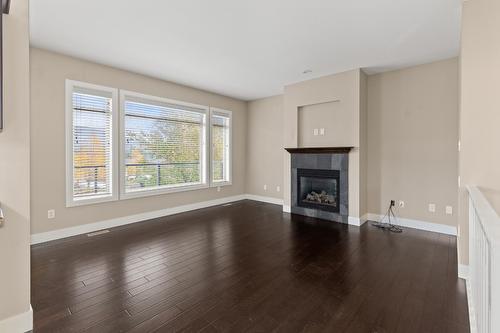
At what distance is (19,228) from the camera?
1.64m

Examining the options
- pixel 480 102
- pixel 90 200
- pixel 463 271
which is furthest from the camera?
pixel 90 200

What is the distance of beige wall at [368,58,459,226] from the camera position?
379 cm

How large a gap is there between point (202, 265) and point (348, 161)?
10.2 feet

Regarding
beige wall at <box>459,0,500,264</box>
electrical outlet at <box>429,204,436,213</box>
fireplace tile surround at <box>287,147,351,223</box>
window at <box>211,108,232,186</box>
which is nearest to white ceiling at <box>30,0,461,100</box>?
beige wall at <box>459,0,500,264</box>

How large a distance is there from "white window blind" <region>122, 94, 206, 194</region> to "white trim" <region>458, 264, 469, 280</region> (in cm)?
462

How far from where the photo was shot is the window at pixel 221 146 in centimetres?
601

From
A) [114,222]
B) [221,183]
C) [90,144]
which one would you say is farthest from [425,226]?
[90,144]

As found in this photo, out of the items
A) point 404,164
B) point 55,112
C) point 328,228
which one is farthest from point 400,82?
point 55,112

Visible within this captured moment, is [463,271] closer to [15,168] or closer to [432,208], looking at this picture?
[432,208]

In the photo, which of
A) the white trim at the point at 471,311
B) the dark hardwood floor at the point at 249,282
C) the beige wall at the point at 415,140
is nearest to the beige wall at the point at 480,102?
the white trim at the point at 471,311

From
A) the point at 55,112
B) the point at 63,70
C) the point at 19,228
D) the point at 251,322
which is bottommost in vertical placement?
the point at 251,322

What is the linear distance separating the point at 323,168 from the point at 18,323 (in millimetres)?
4459

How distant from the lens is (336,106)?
4645 millimetres

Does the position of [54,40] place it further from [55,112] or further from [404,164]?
[404,164]
